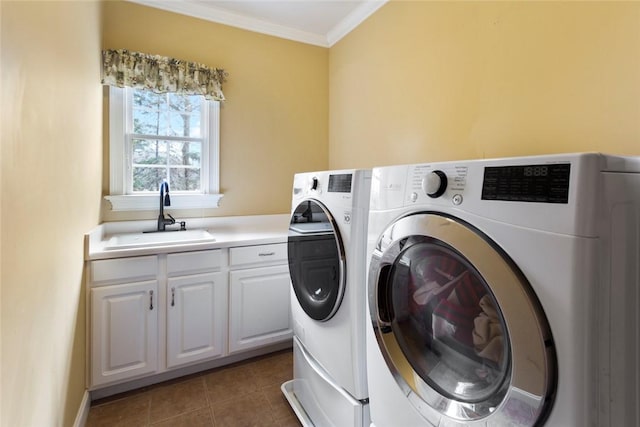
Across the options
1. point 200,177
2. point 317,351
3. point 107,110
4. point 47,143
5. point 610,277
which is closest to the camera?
A: point 610,277

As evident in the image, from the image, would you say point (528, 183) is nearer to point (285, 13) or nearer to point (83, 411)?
point (83, 411)

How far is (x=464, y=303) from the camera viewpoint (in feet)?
2.67

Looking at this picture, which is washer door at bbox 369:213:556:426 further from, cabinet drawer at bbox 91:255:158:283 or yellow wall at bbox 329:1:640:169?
cabinet drawer at bbox 91:255:158:283

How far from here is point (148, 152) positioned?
2.37 meters

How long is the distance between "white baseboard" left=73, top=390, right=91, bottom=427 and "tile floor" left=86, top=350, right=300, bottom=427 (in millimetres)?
36

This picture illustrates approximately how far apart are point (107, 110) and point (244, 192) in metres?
1.10

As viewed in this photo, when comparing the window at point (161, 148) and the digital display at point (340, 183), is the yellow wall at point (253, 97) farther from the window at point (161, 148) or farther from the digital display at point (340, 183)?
the digital display at point (340, 183)

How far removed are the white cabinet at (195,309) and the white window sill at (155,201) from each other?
618mm

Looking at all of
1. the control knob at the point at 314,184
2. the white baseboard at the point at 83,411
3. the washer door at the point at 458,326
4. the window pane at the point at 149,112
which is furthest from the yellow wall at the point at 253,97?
the washer door at the point at 458,326

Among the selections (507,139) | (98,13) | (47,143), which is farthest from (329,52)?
(47,143)

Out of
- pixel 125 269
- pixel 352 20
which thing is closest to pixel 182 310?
pixel 125 269

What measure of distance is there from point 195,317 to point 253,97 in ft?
5.83

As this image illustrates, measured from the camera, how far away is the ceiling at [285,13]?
2.34m

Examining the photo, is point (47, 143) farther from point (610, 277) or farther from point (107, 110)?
point (610, 277)
